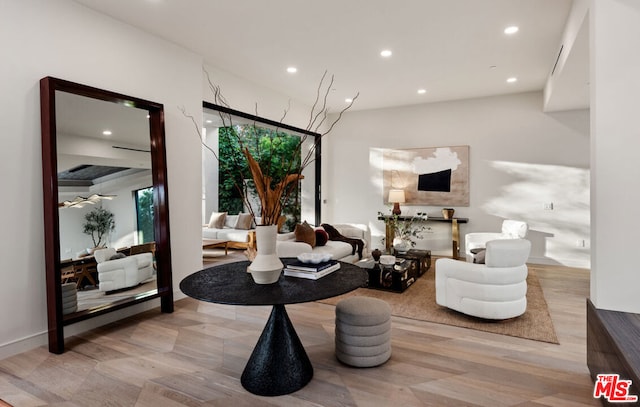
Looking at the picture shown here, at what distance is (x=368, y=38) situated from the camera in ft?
12.7

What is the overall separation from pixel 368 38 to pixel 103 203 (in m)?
3.17

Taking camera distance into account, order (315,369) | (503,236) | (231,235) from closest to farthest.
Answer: (315,369)
(503,236)
(231,235)

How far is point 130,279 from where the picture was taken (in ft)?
11.1

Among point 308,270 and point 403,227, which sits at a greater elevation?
point 308,270

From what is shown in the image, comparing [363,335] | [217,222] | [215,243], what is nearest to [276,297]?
[363,335]

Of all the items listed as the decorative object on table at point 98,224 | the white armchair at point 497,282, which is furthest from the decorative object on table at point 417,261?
the decorative object on table at point 98,224

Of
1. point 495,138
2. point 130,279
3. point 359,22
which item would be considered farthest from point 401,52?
point 130,279

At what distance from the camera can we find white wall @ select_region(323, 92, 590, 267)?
573cm

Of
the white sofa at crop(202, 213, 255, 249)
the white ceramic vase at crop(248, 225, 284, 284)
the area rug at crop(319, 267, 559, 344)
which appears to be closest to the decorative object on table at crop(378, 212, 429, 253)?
the area rug at crop(319, 267, 559, 344)

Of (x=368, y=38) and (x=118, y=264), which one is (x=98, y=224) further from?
(x=368, y=38)

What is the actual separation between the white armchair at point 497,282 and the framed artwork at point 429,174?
3371mm

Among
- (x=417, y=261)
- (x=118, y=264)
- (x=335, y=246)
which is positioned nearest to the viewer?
(x=118, y=264)

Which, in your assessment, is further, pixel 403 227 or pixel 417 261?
pixel 403 227

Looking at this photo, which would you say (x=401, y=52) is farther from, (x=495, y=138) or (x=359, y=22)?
(x=495, y=138)
